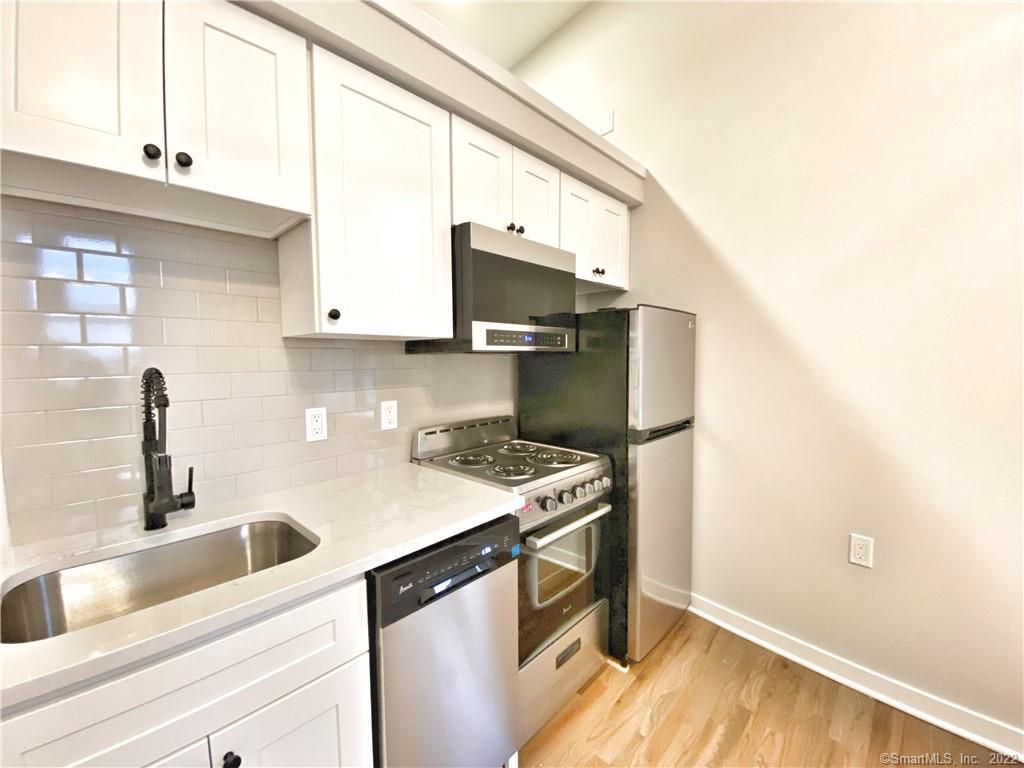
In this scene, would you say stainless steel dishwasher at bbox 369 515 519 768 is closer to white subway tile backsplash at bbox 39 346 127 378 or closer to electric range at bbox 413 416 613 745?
electric range at bbox 413 416 613 745

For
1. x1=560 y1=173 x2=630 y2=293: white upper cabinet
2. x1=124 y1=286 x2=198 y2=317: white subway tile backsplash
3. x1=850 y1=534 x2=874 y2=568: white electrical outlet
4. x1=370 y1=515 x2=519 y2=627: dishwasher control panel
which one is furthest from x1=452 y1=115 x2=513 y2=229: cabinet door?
x1=850 y1=534 x2=874 y2=568: white electrical outlet

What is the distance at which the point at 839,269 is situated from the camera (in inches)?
69.7

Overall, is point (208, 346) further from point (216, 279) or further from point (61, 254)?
point (61, 254)

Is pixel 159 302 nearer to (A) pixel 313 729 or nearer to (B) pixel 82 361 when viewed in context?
(B) pixel 82 361

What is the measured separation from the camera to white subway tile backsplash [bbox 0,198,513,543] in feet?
3.56

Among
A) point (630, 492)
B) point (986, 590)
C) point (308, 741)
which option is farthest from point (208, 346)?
point (986, 590)

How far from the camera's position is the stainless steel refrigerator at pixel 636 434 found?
183 centimetres

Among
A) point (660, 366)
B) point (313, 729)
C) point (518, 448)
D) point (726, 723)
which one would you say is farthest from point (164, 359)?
Answer: point (726, 723)

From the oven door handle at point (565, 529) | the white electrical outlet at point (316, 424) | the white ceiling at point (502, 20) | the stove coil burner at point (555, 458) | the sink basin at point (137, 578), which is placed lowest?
the oven door handle at point (565, 529)

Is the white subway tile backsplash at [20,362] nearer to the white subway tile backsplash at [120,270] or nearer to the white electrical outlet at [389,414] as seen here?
the white subway tile backsplash at [120,270]

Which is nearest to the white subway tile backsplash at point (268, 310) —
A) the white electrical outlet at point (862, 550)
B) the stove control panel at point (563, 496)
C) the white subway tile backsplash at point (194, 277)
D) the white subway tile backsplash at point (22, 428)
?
the white subway tile backsplash at point (194, 277)

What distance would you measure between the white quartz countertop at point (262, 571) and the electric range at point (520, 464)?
10 centimetres

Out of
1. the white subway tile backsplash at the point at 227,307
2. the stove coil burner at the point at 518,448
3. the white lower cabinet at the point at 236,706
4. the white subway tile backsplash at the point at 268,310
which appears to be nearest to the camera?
the white lower cabinet at the point at 236,706

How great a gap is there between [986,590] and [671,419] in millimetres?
1212
